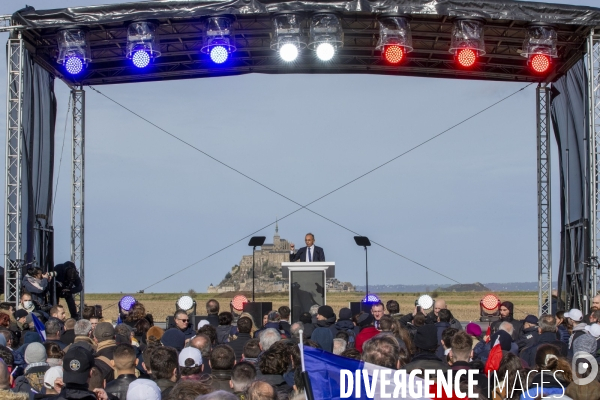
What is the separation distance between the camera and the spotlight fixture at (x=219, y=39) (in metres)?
13.2

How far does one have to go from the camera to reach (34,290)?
13.0 m

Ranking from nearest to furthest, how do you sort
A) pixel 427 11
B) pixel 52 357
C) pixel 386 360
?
pixel 386 360 → pixel 52 357 → pixel 427 11

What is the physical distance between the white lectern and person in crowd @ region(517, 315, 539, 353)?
4.30m

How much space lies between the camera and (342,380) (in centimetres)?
446

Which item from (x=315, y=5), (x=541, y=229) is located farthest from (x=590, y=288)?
(x=315, y=5)

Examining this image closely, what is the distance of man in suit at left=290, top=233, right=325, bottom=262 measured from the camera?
579 inches

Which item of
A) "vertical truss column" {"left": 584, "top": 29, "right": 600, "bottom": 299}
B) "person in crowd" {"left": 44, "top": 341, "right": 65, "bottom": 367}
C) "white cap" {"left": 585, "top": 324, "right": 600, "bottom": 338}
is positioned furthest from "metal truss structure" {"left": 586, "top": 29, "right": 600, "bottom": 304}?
"person in crowd" {"left": 44, "top": 341, "right": 65, "bottom": 367}

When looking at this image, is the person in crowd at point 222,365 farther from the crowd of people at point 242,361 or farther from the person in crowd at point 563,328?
the person in crowd at point 563,328

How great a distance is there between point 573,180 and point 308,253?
5.18 meters

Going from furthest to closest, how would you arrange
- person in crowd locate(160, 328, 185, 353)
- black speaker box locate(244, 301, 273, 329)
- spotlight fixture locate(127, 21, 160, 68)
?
black speaker box locate(244, 301, 273, 329)
spotlight fixture locate(127, 21, 160, 68)
person in crowd locate(160, 328, 185, 353)

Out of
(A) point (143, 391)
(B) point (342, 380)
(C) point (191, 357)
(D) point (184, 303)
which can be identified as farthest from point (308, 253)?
(B) point (342, 380)

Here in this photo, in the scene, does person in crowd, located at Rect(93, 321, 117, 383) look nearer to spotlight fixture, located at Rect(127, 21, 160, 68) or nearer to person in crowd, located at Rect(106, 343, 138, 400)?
person in crowd, located at Rect(106, 343, 138, 400)

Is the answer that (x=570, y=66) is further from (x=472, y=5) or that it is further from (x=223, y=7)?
(x=223, y=7)

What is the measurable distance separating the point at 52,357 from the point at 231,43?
7.23m
